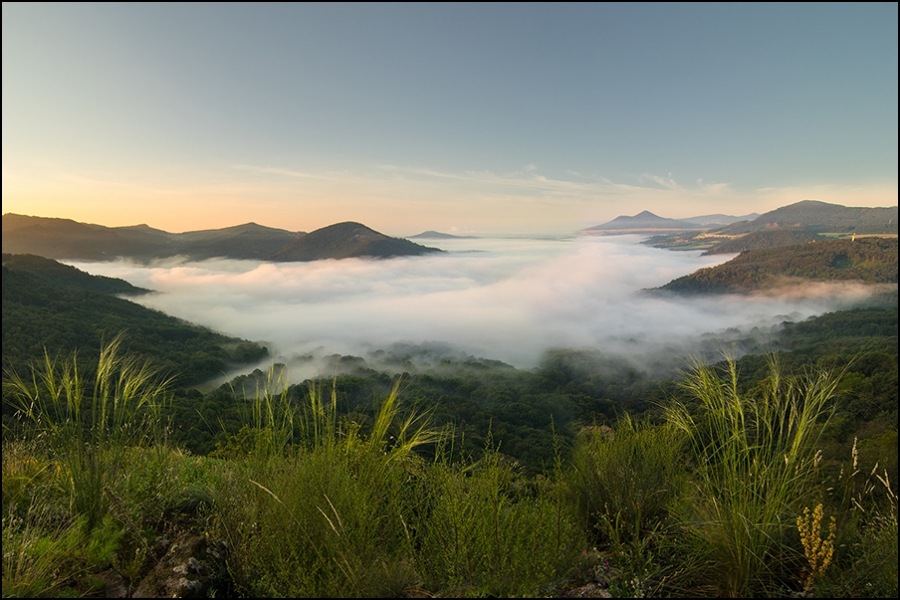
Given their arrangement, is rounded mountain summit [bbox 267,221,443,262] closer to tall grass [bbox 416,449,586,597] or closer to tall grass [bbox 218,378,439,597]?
tall grass [bbox 218,378,439,597]

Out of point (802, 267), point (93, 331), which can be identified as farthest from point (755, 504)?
point (93, 331)

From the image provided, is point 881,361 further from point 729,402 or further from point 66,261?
point 66,261

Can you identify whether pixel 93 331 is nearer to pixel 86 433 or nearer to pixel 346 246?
pixel 346 246

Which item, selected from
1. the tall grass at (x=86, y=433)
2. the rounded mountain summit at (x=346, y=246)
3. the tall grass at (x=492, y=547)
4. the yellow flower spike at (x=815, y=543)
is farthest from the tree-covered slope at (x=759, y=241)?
the tall grass at (x=86, y=433)

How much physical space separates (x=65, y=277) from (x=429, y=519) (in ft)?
268

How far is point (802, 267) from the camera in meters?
32.2

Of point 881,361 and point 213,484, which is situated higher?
point 213,484

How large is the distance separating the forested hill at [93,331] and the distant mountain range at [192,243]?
18.6 m

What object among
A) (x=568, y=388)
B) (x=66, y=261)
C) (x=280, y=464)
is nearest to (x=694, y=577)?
(x=280, y=464)

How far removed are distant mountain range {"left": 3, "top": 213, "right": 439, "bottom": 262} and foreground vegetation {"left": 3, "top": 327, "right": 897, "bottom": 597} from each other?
6181 cm

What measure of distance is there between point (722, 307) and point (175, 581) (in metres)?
34.0

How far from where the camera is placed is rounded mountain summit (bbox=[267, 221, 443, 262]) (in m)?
63.8

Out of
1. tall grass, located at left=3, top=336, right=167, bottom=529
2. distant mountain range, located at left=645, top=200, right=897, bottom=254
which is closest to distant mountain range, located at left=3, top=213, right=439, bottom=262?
distant mountain range, located at left=645, top=200, right=897, bottom=254

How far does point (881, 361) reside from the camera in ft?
41.7
